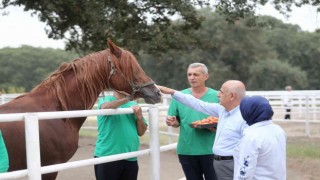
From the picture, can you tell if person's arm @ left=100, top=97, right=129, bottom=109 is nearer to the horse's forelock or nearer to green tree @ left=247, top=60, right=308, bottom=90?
the horse's forelock

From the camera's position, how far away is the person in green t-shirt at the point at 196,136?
14.4ft

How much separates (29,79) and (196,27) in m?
49.3

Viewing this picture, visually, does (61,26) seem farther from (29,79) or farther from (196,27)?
(29,79)

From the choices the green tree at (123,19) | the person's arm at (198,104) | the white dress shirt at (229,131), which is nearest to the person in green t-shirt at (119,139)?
the person's arm at (198,104)

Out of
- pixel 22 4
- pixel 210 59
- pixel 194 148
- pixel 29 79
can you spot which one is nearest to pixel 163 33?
pixel 22 4

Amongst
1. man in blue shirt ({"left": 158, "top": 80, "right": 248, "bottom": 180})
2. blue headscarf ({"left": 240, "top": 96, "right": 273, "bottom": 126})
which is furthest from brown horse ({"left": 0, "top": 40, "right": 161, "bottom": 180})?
blue headscarf ({"left": 240, "top": 96, "right": 273, "bottom": 126})

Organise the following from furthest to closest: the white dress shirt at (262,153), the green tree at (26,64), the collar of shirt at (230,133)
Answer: the green tree at (26,64), the collar of shirt at (230,133), the white dress shirt at (262,153)

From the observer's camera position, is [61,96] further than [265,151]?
Yes

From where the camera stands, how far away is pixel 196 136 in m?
4.39

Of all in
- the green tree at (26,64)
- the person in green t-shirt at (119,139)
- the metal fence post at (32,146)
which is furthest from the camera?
the green tree at (26,64)

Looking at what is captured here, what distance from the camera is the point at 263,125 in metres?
2.94

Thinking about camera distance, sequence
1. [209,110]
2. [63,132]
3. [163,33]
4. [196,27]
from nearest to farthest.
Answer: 1. [63,132]
2. [209,110]
3. [163,33]
4. [196,27]

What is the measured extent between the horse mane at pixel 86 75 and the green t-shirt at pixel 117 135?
0.28 metres

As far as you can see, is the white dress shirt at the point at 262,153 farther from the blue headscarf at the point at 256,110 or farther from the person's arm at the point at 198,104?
the person's arm at the point at 198,104
